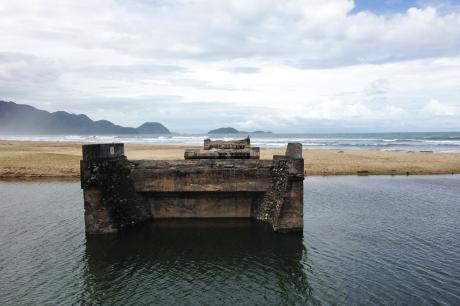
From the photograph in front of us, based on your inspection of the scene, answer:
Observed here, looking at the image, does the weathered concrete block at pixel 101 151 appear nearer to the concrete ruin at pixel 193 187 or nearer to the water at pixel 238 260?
the concrete ruin at pixel 193 187

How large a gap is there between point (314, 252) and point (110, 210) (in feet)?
36.9

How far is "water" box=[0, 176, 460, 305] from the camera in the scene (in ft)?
46.5

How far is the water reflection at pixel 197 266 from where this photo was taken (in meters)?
14.2

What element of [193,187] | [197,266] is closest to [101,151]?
[193,187]

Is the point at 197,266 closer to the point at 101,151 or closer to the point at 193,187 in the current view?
the point at 193,187

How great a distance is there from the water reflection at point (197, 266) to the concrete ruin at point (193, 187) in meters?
1.02

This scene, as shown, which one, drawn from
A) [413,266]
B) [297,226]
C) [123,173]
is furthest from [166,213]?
[413,266]

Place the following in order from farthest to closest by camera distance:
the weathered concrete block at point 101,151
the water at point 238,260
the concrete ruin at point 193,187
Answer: the concrete ruin at point 193,187 → the weathered concrete block at point 101,151 → the water at point 238,260

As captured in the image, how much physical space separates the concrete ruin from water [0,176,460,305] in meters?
0.97

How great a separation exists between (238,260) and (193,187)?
6614 mm

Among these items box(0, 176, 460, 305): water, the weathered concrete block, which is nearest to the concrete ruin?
the weathered concrete block

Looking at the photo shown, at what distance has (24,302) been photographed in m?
13.5

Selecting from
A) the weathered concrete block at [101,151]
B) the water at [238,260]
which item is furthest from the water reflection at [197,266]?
the weathered concrete block at [101,151]

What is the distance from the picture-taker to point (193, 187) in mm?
23109
